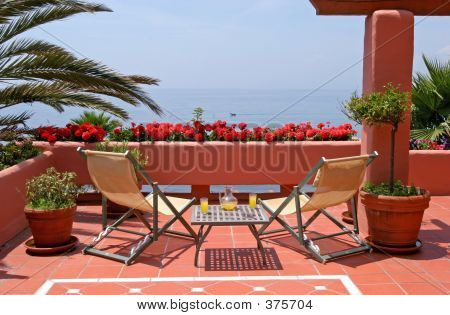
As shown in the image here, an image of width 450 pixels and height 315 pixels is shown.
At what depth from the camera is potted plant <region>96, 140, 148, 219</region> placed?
19.9 ft

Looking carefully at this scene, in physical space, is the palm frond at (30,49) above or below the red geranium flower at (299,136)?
above

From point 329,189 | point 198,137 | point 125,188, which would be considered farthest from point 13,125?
point 329,189

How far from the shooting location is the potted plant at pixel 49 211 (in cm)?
459

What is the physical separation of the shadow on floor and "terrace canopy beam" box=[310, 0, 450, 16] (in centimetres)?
250

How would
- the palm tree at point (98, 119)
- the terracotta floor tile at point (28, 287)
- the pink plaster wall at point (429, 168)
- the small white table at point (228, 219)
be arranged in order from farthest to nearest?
1. the palm tree at point (98, 119)
2. the pink plaster wall at point (429, 168)
3. the small white table at point (228, 219)
4. the terracotta floor tile at point (28, 287)

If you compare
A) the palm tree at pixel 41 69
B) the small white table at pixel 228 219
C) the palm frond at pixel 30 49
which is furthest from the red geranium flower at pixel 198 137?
the small white table at pixel 228 219

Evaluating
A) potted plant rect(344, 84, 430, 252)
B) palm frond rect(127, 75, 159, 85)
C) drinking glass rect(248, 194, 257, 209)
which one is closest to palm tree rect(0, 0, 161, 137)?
palm frond rect(127, 75, 159, 85)

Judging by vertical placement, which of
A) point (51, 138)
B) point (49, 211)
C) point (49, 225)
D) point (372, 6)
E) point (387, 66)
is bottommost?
point (49, 225)

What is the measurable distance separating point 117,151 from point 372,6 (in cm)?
336

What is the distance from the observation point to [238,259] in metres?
4.54

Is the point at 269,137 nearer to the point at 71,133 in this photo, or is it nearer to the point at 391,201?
the point at 391,201

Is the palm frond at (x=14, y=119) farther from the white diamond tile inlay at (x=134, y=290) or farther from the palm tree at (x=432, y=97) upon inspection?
the palm tree at (x=432, y=97)
